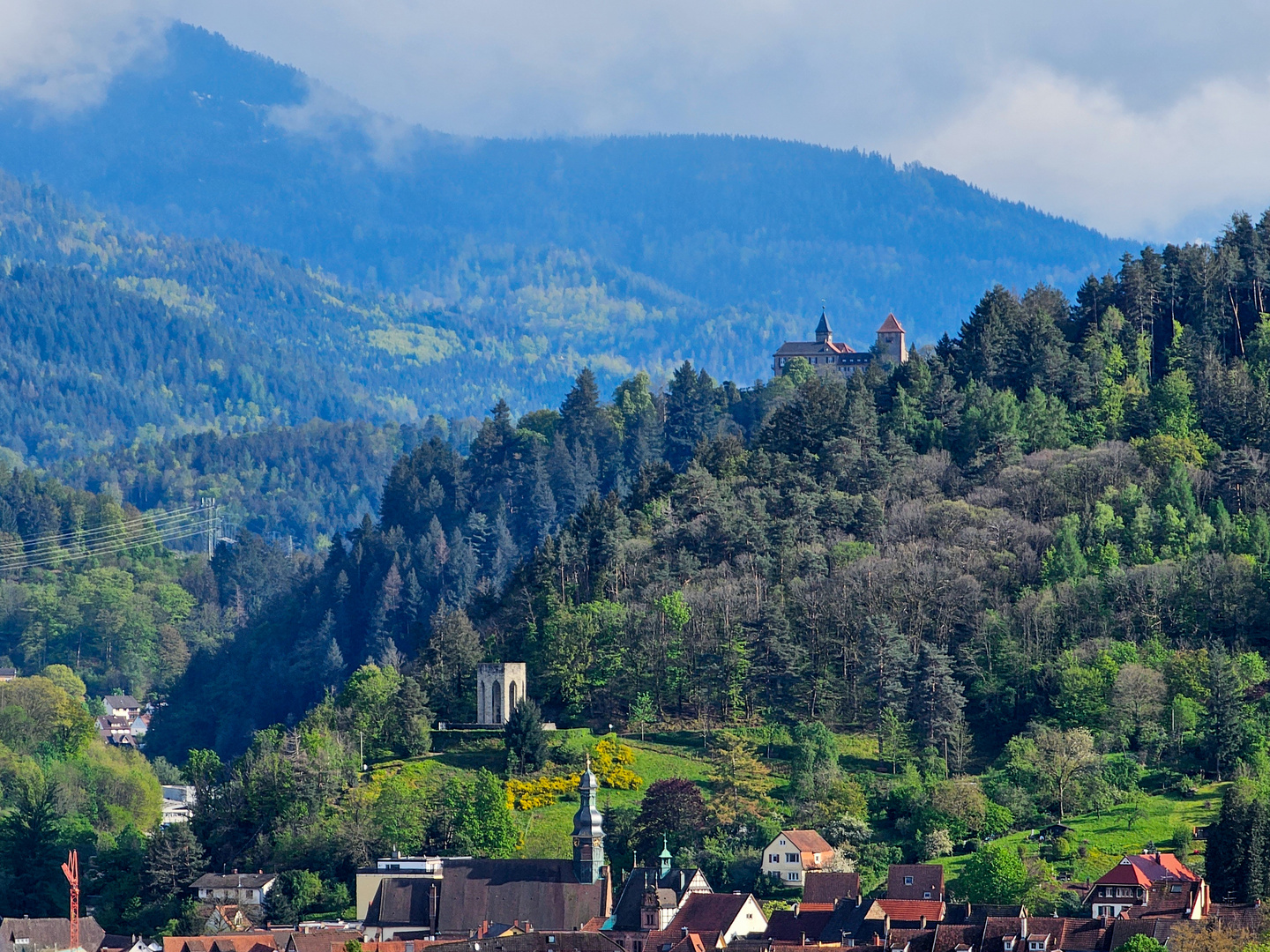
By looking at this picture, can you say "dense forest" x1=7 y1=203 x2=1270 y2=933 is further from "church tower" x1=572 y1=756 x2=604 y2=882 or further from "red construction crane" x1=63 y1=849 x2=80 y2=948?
"church tower" x1=572 y1=756 x2=604 y2=882

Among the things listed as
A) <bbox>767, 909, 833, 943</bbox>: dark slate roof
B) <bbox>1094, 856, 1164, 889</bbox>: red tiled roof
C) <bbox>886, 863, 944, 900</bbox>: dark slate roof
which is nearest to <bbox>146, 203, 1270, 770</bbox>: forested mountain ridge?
<bbox>1094, 856, 1164, 889</bbox>: red tiled roof

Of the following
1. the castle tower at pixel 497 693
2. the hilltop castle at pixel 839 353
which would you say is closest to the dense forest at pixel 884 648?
the castle tower at pixel 497 693

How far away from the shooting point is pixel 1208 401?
123812mm

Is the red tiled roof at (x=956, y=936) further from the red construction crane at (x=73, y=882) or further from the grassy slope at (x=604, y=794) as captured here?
the red construction crane at (x=73, y=882)

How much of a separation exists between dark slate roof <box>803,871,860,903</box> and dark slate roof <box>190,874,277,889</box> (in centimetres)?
2199

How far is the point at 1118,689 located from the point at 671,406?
6944 cm

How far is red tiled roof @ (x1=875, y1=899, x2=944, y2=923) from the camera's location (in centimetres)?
8336

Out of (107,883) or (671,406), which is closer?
(107,883)

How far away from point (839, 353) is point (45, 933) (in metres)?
89.5

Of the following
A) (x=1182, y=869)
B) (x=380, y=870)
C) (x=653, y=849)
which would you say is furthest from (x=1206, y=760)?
(x=380, y=870)

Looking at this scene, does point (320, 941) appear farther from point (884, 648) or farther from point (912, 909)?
point (884, 648)

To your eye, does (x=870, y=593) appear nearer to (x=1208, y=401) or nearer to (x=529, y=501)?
(x=1208, y=401)

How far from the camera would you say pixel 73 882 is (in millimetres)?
97500

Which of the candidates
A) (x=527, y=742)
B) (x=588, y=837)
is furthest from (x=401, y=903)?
(x=527, y=742)
